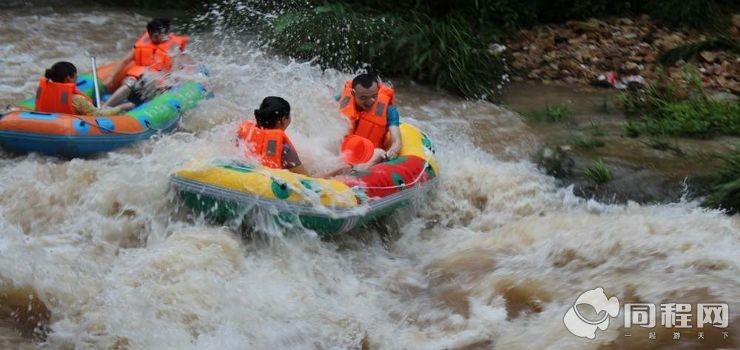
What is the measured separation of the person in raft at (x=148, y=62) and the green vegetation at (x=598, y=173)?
12.7ft

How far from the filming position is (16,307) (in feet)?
12.4

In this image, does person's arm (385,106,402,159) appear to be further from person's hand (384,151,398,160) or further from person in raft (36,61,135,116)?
person in raft (36,61,135,116)

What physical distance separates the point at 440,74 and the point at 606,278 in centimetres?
453

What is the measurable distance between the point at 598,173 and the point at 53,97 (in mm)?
4381

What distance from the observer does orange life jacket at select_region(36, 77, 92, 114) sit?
5914mm

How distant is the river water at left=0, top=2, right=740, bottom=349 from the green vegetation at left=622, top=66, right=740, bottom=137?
4.25 feet

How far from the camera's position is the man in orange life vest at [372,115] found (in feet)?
18.7

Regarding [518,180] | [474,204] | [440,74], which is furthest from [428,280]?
[440,74]

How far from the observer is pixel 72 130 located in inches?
222

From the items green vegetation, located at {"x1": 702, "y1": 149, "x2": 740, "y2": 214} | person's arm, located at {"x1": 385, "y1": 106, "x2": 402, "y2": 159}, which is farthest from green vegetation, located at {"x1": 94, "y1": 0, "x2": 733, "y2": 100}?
green vegetation, located at {"x1": 702, "y1": 149, "x2": 740, "y2": 214}

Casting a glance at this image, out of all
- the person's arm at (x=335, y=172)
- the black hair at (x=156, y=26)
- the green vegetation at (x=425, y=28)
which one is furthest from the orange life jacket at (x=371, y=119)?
the green vegetation at (x=425, y=28)

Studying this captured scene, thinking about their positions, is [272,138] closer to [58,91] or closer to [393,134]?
[393,134]

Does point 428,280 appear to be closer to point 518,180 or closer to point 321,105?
point 518,180

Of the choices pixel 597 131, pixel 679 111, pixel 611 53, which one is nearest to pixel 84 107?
pixel 597 131
